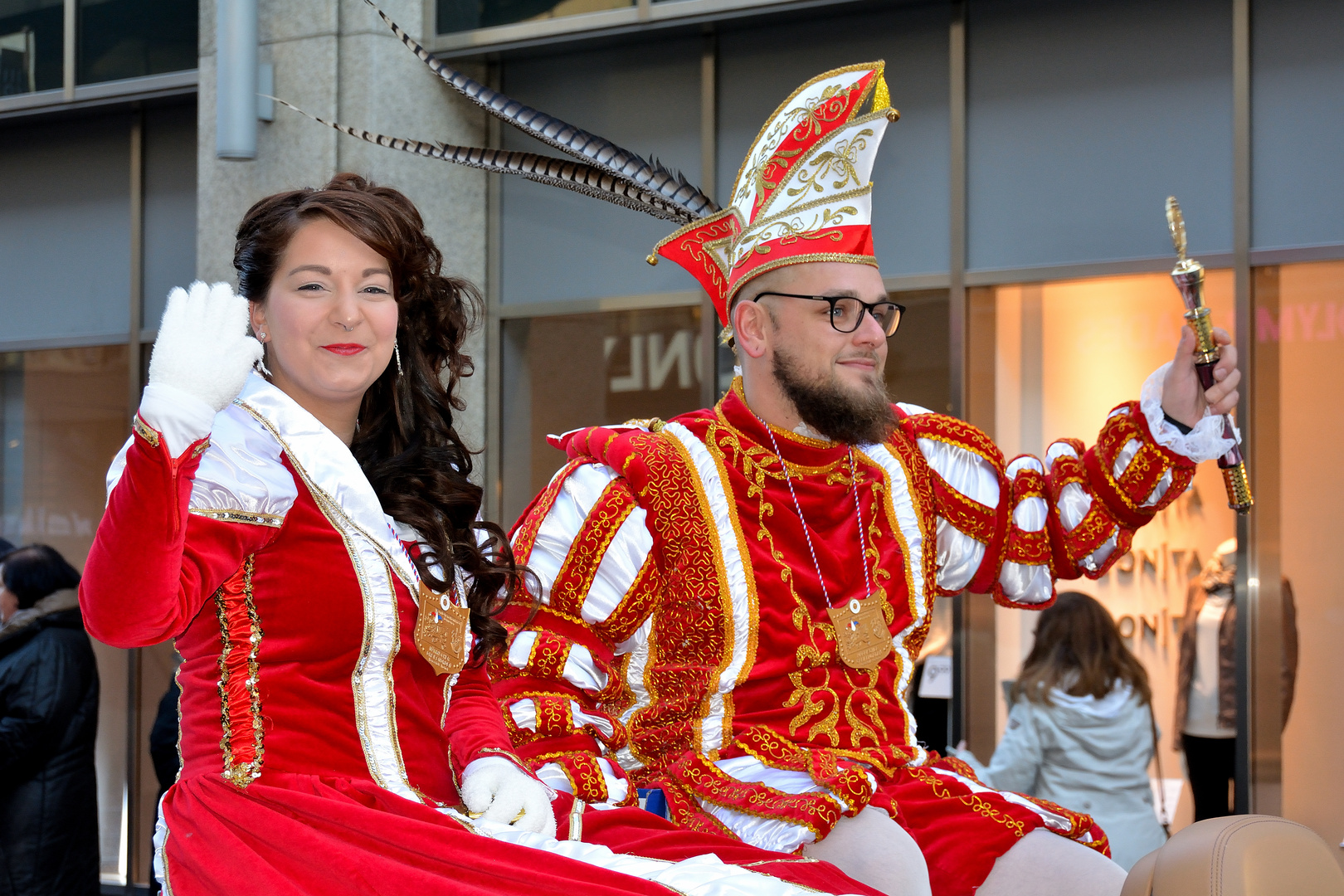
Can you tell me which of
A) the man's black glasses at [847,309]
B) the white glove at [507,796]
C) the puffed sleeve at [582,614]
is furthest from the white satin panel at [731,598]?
the white glove at [507,796]

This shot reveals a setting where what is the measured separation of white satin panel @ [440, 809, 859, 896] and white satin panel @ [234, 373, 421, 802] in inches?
7.3

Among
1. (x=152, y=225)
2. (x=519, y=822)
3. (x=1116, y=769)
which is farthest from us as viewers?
(x=152, y=225)

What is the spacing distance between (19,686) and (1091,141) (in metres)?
4.51

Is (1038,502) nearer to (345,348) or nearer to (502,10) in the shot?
(345,348)

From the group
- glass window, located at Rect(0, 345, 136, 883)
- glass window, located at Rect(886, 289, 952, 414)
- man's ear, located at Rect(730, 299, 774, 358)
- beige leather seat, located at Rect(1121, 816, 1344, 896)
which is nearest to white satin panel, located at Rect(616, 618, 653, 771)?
man's ear, located at Rect(730, 299, 774, 358)

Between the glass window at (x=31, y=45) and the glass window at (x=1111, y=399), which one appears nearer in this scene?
the glass window at (x=1111, y=399)

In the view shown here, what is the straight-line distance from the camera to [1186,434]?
2.84 meters

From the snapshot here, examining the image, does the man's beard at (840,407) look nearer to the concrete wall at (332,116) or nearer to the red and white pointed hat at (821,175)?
the red and white pointed hat at (821,175)

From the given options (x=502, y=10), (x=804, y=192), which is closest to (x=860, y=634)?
(x=804, y=192)

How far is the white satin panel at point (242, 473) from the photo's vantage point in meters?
1.81

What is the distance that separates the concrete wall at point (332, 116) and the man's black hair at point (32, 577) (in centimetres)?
135

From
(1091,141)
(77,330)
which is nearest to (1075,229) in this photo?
(1091,141)

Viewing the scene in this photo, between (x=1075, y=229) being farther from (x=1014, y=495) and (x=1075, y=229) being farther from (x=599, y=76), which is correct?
(x=1014, y=495)

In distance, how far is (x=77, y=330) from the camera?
276 inches
